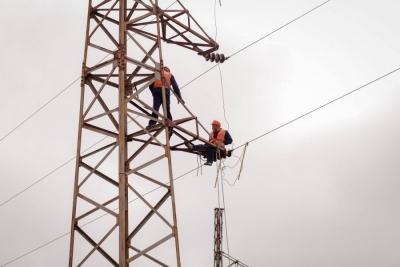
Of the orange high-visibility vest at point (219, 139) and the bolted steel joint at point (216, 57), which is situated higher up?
the bolted steel joint at point (216, 57)

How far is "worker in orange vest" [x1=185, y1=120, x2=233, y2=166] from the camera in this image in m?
14.8

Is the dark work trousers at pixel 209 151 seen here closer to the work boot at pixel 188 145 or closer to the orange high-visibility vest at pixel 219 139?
the orange high-visibility vest at pixel 219 139

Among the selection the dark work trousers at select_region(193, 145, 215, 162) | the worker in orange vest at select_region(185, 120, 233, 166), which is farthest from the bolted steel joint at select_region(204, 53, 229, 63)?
the dark work trousers at select_region(193, 145, 215, 162)

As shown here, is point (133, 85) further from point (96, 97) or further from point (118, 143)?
point (118, 143)

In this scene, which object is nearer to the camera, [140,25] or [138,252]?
[138,252]

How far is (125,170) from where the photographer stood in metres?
12.1

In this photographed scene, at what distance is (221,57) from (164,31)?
5.94 ft

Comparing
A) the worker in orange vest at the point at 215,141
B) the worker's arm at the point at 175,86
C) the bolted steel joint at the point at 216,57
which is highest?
the bolted steel joint at the point at 216,57

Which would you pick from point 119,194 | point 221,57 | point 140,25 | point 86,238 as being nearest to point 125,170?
point 119,194

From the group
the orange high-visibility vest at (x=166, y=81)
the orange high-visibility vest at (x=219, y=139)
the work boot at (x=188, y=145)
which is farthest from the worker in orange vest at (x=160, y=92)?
the orange high-visibility vest at (x=219, y=139)

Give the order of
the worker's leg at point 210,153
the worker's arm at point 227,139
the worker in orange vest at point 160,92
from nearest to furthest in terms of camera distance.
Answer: the worker in orange vest at point 160,92 < the worker's leg at point 210,153 < the worker's arm at point 227,139

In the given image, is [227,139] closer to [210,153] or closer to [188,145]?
[210,153]

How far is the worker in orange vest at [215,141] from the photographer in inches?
585

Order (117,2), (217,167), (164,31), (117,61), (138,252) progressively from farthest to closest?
(217,167) < (164,31) < (117,2) < (117,61) < (138,252)
